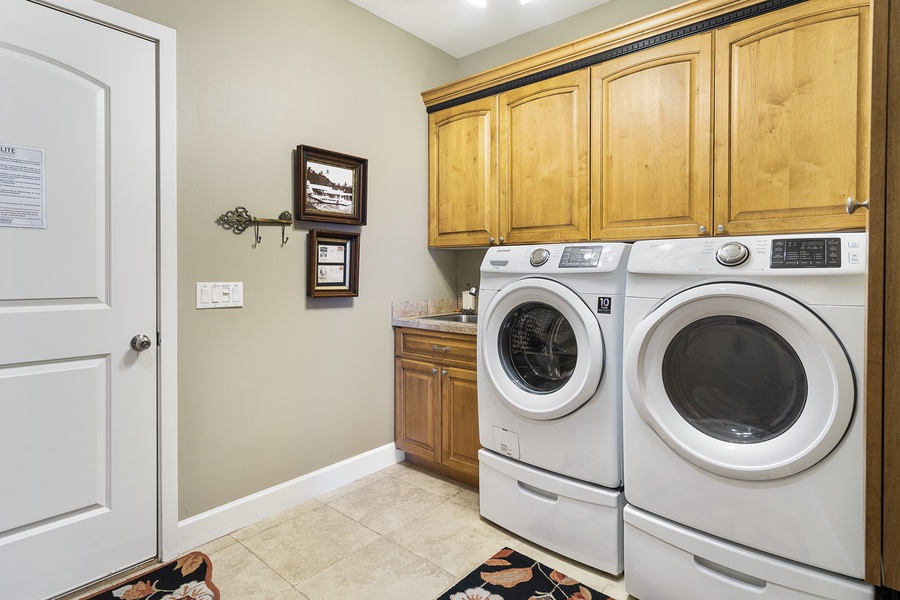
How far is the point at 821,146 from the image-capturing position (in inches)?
68.1

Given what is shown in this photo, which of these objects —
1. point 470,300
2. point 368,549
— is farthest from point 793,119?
point 368,549

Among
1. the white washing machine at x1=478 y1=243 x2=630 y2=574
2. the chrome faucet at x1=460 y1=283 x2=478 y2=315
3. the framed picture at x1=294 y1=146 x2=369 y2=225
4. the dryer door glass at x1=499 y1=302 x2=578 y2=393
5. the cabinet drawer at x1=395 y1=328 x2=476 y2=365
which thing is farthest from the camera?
the chrome faucet at x1=460 y1=283 x2=478 y2=315

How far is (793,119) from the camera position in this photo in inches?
70.1

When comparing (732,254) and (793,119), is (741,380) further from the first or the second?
(793,119)

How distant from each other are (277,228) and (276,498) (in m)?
1.32

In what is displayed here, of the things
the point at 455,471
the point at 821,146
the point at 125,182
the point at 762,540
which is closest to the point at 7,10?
the point at 125,182

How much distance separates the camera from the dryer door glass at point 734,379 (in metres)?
1.45

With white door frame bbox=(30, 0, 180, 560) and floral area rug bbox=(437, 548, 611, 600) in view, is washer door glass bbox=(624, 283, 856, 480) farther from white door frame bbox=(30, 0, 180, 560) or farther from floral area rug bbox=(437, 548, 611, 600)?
white door frame bbox=(30, 0, 180, 560)

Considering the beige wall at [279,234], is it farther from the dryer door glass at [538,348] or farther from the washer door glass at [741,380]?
the washer door glass at [741,380]

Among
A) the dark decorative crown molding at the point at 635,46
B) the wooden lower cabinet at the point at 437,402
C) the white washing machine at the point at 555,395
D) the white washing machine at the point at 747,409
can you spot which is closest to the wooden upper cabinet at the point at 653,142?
the dark decorative crown molding at the point at 635,46

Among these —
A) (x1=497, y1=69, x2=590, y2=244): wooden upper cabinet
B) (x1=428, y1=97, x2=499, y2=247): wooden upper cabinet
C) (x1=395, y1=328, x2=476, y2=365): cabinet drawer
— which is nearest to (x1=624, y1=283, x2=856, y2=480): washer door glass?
(x1=497, y1=69, x2=590, y2=244): wooden upper cabinet

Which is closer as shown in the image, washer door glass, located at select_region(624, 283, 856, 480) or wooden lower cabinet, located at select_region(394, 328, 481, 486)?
washer door glass, located at select_region(624, 283, 856, 480)

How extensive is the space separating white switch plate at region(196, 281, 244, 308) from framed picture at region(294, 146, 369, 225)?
464 millimetres

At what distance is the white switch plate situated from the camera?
6.73 feet
